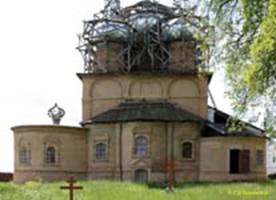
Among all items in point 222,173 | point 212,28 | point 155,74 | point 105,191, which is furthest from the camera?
point 155,74

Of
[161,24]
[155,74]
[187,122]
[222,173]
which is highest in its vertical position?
[161,24]

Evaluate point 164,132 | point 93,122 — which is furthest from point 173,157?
point 93,122

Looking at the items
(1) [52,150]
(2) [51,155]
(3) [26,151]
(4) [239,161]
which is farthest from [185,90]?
(3) [26,151]

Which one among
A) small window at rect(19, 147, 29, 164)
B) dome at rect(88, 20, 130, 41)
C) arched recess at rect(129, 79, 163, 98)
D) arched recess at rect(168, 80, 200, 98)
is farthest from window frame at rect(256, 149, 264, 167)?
small window at rect(19, 147, 29, 164)

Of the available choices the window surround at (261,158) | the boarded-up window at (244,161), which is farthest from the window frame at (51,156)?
the window surround at (261,158)

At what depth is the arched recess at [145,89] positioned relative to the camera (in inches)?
1971

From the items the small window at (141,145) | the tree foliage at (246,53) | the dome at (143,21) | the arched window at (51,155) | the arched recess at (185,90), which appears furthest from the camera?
the dome at (143,21)

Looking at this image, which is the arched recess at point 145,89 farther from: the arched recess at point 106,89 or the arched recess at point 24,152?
the arched recess at point 24,152

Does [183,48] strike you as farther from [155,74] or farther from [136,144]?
[136,144]

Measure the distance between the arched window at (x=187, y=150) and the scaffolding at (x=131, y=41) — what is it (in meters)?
6.51

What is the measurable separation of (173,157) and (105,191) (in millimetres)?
19166

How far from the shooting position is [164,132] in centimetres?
4716

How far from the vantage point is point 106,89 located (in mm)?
50906

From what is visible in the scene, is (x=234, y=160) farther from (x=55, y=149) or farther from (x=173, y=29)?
(x=55, y=149)
